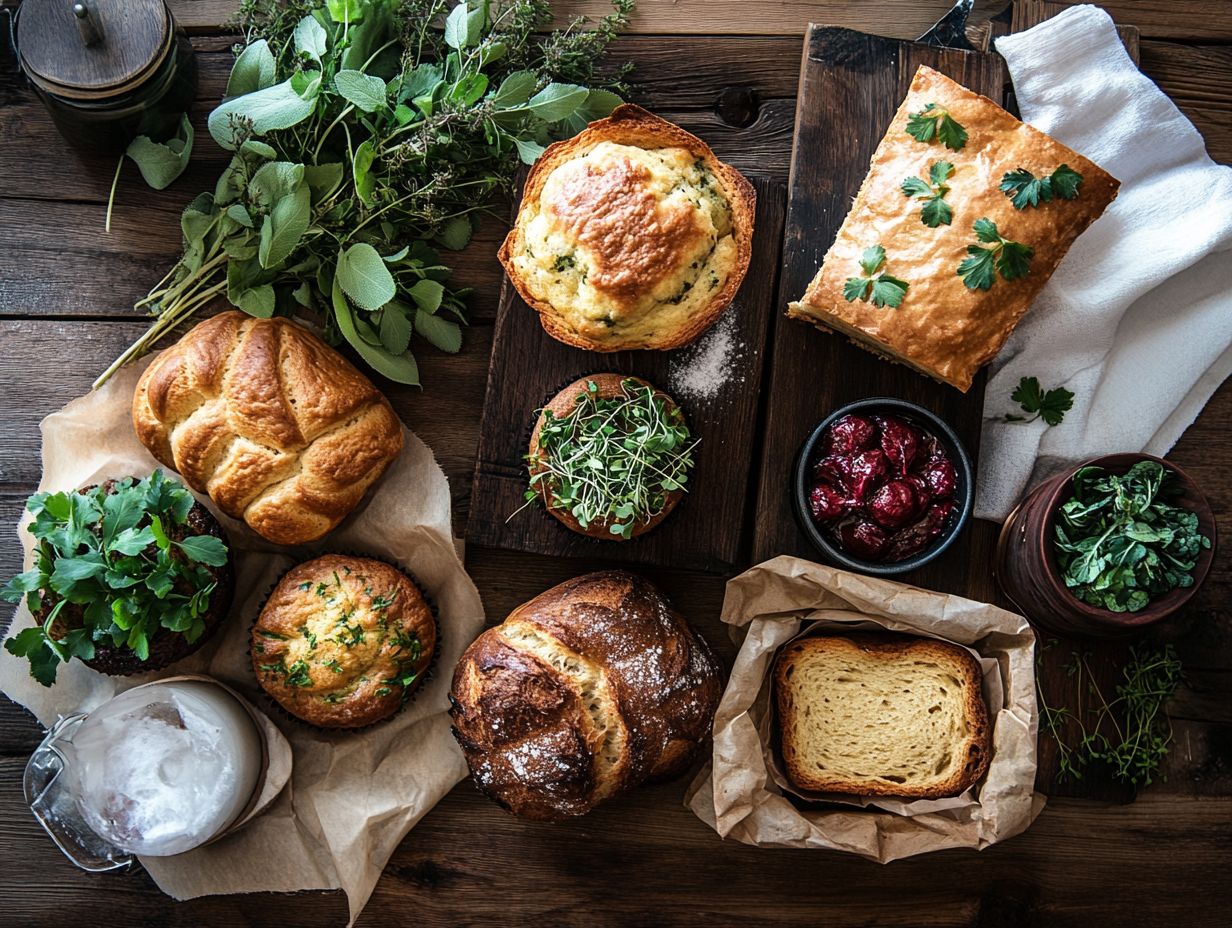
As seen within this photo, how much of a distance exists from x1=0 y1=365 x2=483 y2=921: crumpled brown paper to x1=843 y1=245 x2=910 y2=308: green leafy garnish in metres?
1.62

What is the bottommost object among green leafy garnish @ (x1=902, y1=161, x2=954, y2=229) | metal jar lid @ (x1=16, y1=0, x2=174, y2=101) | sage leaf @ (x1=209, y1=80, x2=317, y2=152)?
green leafy garnish @ (x1=902, y1=161, x2=954, y2=229)

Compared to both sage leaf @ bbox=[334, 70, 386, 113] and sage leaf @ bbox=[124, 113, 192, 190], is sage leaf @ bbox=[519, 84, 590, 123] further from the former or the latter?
sage leaf @ bbox=[124, 113, 192, 190]

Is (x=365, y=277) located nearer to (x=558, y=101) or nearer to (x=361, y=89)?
(x=361, y=89)

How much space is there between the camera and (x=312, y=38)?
328 centimetres

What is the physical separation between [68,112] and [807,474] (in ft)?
9.26

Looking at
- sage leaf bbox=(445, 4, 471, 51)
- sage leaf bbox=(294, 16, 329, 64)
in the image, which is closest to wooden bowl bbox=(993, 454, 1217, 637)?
sage leaf bbox=(445, 4, 471, 51)

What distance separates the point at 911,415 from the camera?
3.32 metres

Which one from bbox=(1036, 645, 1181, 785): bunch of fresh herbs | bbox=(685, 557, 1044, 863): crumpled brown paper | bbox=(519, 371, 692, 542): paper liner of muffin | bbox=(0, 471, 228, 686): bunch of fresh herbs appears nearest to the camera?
bbox=(0, 471, 228, 686): bunch of fresh herbs

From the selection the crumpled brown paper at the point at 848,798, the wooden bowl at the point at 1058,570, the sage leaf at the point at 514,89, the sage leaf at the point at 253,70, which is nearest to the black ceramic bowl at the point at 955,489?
the crumpled brown paper at the point at 848,798

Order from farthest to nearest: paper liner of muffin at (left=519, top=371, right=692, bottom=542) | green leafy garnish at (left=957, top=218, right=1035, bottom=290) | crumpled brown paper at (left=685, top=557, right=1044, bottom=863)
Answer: paper liner of muffin at (left=519, top=371, right=692, bottom=542), crumpled brown paper at (left=685, top=557, right=1044, bottom=863), green leafy garnish at (left=957, top=218, right=1035, bottom=290)

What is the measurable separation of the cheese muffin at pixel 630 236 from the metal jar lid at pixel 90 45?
4.44 feet

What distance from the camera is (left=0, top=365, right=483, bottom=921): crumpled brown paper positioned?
3531mm

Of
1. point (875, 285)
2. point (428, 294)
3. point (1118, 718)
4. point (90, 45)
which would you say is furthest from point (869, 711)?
point (90, 45)

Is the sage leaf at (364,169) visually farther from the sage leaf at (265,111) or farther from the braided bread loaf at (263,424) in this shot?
the braided bread loaf at (263,424)
